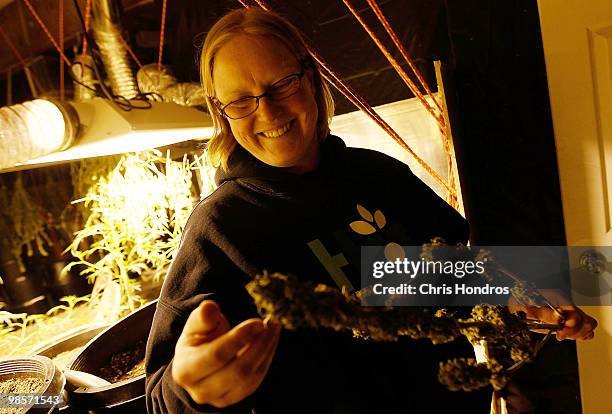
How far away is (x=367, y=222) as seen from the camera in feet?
2.58

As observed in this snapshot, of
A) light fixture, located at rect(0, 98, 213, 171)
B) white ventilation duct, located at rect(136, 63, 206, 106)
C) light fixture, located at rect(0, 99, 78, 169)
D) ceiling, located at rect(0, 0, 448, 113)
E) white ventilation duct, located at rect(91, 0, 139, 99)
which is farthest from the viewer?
white ventilation duct, located at rect(136, 63, 206, 106)

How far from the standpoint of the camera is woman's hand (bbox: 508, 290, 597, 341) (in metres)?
0.76

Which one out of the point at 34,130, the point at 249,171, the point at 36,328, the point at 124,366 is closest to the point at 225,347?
the point at 249,171

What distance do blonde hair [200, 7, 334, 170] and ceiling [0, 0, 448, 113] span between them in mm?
584

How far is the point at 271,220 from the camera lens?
727mm

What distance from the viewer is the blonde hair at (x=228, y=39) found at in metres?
0.67

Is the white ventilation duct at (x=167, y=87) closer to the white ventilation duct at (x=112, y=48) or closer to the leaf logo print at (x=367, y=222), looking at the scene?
the white ventilation duct at (x=112, y=48)

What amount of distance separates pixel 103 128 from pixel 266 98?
A: 70cm

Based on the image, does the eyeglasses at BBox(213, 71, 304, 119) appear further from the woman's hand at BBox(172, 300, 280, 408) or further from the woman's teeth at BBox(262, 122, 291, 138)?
the woman's hand at BBox(172, 300, 280, 408)

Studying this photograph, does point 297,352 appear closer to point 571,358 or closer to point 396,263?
point 396,263

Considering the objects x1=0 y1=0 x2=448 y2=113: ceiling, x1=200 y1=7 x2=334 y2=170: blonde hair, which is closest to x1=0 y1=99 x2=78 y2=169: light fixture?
x1=0 y1=0 x2=448 y2=113: ceiling

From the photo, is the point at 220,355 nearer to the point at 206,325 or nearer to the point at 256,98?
the point at 206,325

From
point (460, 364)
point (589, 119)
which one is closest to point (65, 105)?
point (460, 364)

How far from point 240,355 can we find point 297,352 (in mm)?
296
